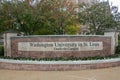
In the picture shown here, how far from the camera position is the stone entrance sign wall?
50.6ft

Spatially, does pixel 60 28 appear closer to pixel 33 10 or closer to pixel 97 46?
pixel 33 10

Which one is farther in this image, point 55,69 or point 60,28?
point 60,28

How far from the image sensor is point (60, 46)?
50.7 feet

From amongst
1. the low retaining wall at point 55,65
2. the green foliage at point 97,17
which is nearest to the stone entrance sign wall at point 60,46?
the low retaining wall at point 55,65

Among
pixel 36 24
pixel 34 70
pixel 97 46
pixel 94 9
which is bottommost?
pixel 34 70

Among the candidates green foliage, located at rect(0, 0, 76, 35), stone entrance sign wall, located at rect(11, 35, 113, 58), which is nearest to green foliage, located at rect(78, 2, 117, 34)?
green foliage, located at rect(0, 0, 76, 35)

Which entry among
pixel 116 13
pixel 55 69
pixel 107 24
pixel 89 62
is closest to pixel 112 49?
pixel 89 62

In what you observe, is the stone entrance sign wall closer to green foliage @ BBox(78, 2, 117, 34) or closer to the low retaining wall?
the low retaining wall

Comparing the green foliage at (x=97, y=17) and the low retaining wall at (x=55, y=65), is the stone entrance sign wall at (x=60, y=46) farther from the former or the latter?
the green foliage at (x=97, y=17)

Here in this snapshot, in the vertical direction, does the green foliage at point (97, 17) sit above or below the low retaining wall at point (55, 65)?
above

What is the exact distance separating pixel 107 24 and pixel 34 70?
582 inches

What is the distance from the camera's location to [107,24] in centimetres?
2647

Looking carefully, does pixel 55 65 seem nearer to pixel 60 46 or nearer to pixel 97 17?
pixel 60 46

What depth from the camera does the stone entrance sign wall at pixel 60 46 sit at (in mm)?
15438
